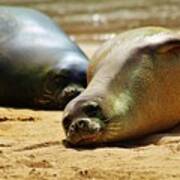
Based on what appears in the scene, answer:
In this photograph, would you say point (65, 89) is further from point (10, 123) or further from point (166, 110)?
point (166, 110)

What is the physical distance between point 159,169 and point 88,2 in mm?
11194

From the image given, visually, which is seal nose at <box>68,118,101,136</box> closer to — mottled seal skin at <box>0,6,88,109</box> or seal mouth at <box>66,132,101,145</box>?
seal mouth at <box>66,132,101,145</box>

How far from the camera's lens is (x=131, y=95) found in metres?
3.81

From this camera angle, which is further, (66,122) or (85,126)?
(66,122)

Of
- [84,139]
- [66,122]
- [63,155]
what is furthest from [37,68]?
[63,155]

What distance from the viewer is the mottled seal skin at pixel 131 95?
12.1ft

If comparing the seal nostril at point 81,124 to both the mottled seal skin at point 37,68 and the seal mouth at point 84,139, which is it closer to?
the seal mouth at point 84,139

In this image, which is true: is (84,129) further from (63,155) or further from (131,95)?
(131,95)

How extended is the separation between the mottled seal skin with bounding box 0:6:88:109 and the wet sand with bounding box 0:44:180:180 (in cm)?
87

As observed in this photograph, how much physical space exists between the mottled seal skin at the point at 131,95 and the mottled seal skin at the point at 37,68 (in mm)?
988

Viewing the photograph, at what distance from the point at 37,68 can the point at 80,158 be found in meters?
1.72

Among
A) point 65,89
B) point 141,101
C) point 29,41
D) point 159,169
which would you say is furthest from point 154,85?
point 29,41

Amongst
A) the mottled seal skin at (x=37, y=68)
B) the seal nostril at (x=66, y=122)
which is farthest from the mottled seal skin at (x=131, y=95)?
the mottled seal skin at (x=37, y=68)

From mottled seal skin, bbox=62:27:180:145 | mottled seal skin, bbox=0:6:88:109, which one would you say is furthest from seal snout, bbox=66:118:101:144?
mottled seal skin, bbox=0:6:88:109
